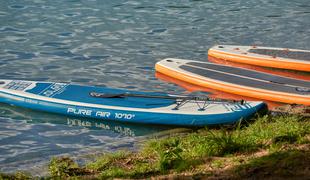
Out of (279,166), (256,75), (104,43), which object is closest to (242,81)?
(256,75)

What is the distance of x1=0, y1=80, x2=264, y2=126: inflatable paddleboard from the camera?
42.2 feet

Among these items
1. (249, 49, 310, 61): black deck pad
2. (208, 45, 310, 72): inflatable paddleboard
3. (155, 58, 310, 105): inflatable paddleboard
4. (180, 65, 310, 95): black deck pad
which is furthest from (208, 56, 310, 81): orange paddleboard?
(180, 65, 310, 95): black deck pad

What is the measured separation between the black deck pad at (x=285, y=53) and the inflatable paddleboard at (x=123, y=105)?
17.3ft

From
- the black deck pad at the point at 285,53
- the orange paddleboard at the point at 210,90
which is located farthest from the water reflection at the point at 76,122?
the black deck pad at the point at 285,53

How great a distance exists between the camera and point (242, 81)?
1571 cm

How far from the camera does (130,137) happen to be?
12867 millimetres

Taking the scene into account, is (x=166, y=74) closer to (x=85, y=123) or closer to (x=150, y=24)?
(x=85, y=123)

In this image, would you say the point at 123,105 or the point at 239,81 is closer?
the point at 123,105

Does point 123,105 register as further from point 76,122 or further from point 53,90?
point 53,90

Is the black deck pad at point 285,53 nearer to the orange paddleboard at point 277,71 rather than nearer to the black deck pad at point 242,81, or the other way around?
the orange paddleboard at point 277,71

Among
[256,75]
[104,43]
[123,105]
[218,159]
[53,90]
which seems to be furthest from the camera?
[104,43]

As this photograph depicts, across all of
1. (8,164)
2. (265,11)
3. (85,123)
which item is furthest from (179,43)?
(8,164)

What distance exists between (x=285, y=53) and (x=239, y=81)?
3.27 meters

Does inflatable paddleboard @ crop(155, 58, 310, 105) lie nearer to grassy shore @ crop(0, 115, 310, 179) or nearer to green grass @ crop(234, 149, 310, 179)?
grassy shore @ crop(0, 115, 310, 179)
